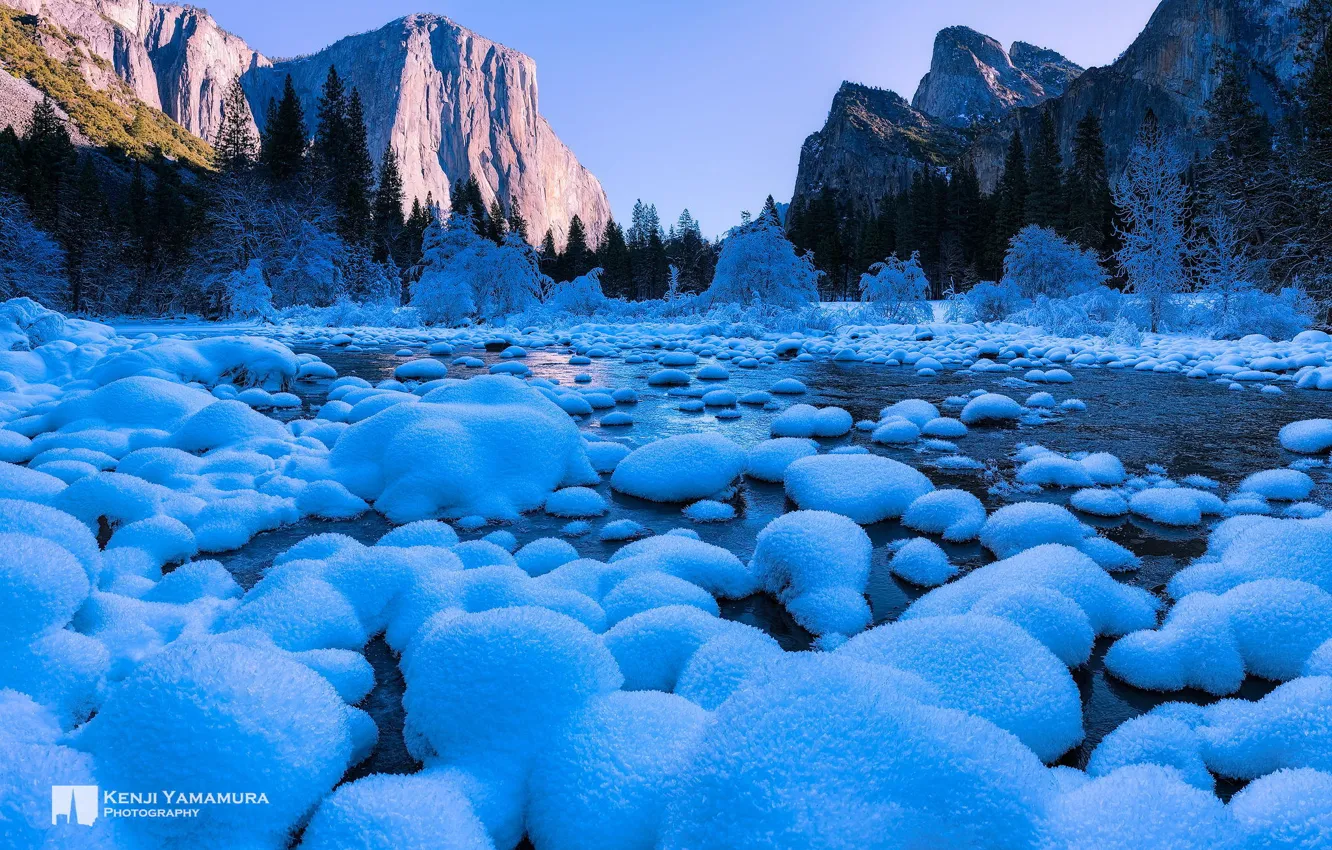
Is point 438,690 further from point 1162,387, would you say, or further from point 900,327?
point 900,327

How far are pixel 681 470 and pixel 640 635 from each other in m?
1.92

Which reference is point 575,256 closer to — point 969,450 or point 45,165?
point 45,165

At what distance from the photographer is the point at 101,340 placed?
10.4 metres

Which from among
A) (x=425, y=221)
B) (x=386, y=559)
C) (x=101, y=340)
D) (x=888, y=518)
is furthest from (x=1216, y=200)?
(x=425, y=221)

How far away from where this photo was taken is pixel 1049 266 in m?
19.9

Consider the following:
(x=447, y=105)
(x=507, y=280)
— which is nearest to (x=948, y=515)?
(x=507, y=280)

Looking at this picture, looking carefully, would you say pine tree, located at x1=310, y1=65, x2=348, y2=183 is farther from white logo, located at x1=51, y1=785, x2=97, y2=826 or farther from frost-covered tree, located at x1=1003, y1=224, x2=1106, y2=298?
white logo, located at x1=51, y1=785, x2=97, y2=826

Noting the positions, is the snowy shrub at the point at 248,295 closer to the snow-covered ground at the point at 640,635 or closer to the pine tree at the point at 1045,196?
→ the snow-covered ground at the point at 640,635

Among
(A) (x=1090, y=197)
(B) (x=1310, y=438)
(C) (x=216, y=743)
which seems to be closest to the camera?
(C) (x=216, y=743)

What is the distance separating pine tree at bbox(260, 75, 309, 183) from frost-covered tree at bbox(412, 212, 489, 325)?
1786 cm

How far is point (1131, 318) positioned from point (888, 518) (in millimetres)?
16861

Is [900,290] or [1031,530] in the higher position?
[900,290]

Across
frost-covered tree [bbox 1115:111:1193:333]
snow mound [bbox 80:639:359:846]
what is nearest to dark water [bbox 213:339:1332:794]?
snow mound [bbox 80:639:359:846]

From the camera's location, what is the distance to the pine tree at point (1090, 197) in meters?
31.8
